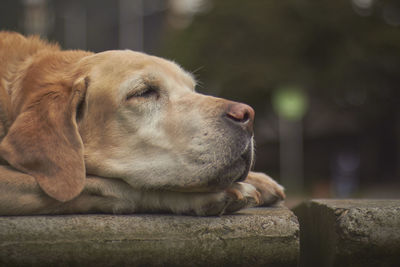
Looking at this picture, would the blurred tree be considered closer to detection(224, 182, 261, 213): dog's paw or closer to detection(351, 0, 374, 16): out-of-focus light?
detection(351, 0, 374, 16): out-of-focus light

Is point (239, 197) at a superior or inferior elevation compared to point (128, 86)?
inferior

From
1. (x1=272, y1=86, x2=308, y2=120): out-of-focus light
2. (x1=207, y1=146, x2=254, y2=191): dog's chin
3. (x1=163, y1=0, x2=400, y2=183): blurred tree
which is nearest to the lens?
(x1=207, y1=146, x2=254, y2=191): dog's chin

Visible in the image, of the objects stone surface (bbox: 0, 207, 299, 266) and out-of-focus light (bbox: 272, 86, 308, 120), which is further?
out-of-focus light (bbox: 272, 86, 308, 120)

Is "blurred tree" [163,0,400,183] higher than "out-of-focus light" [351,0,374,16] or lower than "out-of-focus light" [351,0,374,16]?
lower

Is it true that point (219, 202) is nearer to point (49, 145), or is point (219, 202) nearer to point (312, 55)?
→ point (49, 145)

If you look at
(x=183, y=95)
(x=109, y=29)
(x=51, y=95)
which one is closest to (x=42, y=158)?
(x=51, y=95)

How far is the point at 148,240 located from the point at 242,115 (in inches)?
33.1

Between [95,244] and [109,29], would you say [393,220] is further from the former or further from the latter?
[109,29]

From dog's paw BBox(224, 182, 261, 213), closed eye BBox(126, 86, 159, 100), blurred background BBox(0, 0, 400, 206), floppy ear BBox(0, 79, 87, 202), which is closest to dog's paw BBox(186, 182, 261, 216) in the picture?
dog's paw BBox(224, 182, 261, 213)

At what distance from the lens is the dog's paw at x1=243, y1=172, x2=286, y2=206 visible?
12.9ft

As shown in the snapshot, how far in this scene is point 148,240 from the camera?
3041mm

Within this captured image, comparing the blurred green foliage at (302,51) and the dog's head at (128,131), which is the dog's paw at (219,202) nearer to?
the dog's head at (128,131)

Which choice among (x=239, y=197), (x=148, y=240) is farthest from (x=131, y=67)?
(x=148, y=240)

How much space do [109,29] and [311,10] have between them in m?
32.1
